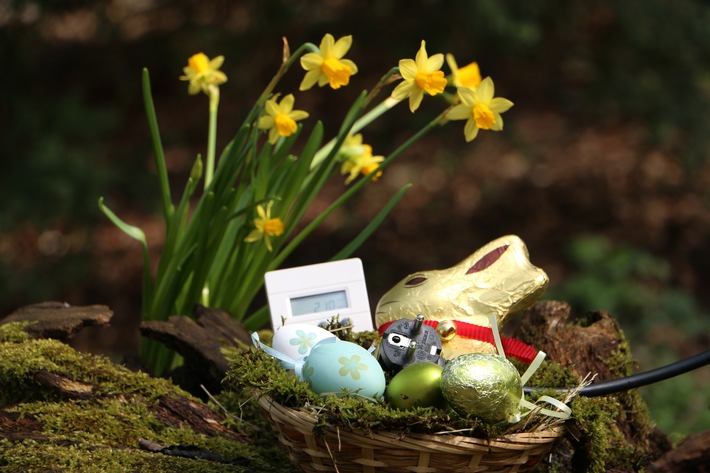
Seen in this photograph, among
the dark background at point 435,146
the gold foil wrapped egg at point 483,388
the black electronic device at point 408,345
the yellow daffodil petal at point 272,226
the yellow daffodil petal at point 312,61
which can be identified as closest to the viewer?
the gold foil wrapped egg at point 483,388

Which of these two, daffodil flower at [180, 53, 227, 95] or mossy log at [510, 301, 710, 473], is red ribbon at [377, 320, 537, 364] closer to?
mossy log at [510, 301, 710, 473]

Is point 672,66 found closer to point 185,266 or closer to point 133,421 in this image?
point 185,266

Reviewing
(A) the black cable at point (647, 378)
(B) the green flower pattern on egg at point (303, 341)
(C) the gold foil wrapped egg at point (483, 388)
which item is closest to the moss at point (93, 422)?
(B) the green flower pattern on egg at point (303, 341)

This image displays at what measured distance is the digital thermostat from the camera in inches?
80.7

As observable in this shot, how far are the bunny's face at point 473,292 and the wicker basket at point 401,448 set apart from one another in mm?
393

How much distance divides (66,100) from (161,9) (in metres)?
1.15

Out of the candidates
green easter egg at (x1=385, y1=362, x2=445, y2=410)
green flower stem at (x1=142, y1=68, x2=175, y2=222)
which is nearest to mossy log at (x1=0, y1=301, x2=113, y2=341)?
green flower stem at (x1=142, y1=68, x2=175, y2=222)

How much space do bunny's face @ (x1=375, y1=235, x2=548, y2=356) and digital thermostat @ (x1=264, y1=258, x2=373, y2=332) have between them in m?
0.16

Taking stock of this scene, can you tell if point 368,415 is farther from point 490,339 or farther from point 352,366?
point 490,339

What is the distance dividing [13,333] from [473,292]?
3.70 feet

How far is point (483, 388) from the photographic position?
1.41 m

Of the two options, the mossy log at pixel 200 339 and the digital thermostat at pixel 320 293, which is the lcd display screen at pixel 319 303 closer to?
the digital thermostat at pixel 320 293

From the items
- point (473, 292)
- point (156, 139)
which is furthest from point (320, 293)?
point (156, 139)

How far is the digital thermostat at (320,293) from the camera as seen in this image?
2049 mm
